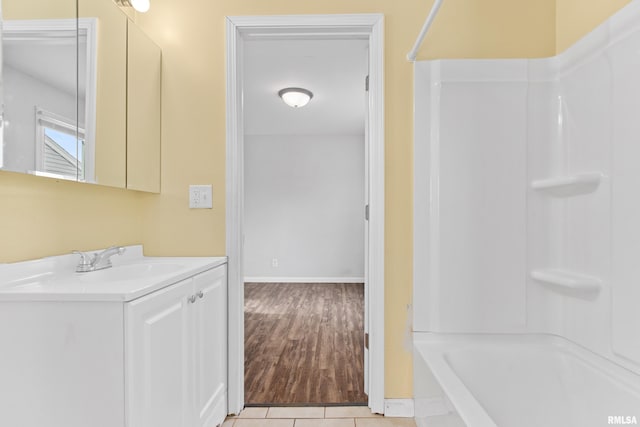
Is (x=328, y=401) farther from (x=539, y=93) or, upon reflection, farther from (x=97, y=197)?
(x=539, y=93)

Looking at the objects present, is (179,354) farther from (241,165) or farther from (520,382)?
(520,382)

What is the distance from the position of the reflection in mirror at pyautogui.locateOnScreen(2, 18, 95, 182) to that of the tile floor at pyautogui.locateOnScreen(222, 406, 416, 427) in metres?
1.39

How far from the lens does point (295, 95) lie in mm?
3396

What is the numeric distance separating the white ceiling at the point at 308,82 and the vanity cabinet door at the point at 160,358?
1.49 m

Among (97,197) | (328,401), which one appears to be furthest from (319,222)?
(97,197)

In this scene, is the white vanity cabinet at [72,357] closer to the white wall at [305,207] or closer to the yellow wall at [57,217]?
the yellow wall at [57,217]

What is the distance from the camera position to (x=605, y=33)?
1325mm

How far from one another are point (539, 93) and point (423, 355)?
1.40m

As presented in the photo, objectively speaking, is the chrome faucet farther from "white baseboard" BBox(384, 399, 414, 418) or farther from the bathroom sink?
"white baseboard" BBox(384, 399, 414, 418)

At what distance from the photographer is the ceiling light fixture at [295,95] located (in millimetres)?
3367

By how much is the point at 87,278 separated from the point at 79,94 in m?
0.74

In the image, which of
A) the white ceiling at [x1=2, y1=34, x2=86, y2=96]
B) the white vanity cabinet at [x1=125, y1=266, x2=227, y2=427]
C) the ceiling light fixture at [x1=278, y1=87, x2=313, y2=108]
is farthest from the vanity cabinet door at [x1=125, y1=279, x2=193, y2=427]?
the ceiling light fixture at [x1=278, y1=87, x2=313, y2=108]
